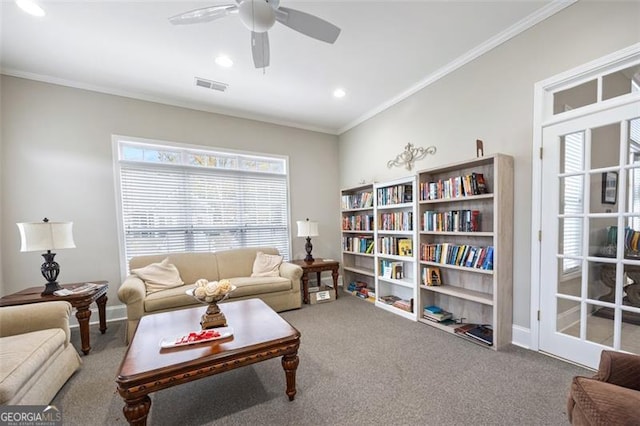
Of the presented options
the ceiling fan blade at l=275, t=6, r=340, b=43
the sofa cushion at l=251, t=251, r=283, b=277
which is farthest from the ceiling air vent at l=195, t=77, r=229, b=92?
the sofa cushion at l=251, t=251, r=283, b=277

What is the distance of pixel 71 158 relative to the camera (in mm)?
3057

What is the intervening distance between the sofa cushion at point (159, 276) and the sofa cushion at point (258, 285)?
2.29ft

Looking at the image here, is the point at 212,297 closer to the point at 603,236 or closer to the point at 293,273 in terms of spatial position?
the point at 293,273

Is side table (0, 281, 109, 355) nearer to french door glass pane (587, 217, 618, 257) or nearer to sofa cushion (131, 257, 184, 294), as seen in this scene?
sofa cushion (131, 257, 184, 294)

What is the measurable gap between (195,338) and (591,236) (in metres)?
3.05

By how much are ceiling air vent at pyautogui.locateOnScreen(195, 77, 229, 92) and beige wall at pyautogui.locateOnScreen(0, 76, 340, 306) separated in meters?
0.67

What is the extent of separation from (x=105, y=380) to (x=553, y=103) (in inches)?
171

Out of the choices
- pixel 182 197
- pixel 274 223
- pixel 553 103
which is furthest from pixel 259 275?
pixel 553 103

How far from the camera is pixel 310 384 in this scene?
6.13ft

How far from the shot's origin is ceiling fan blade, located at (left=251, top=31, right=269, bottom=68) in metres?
1.83

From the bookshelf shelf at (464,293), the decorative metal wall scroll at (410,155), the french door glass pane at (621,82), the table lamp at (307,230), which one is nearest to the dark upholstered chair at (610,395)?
the bookshelf shelf at (464,293)

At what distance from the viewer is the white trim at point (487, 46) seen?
6.82 feet

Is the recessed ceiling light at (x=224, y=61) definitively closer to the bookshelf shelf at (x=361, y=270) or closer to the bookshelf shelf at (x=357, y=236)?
the bookshelf shelf at (x=357, y=236)

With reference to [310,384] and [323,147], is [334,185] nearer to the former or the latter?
[323,147]
